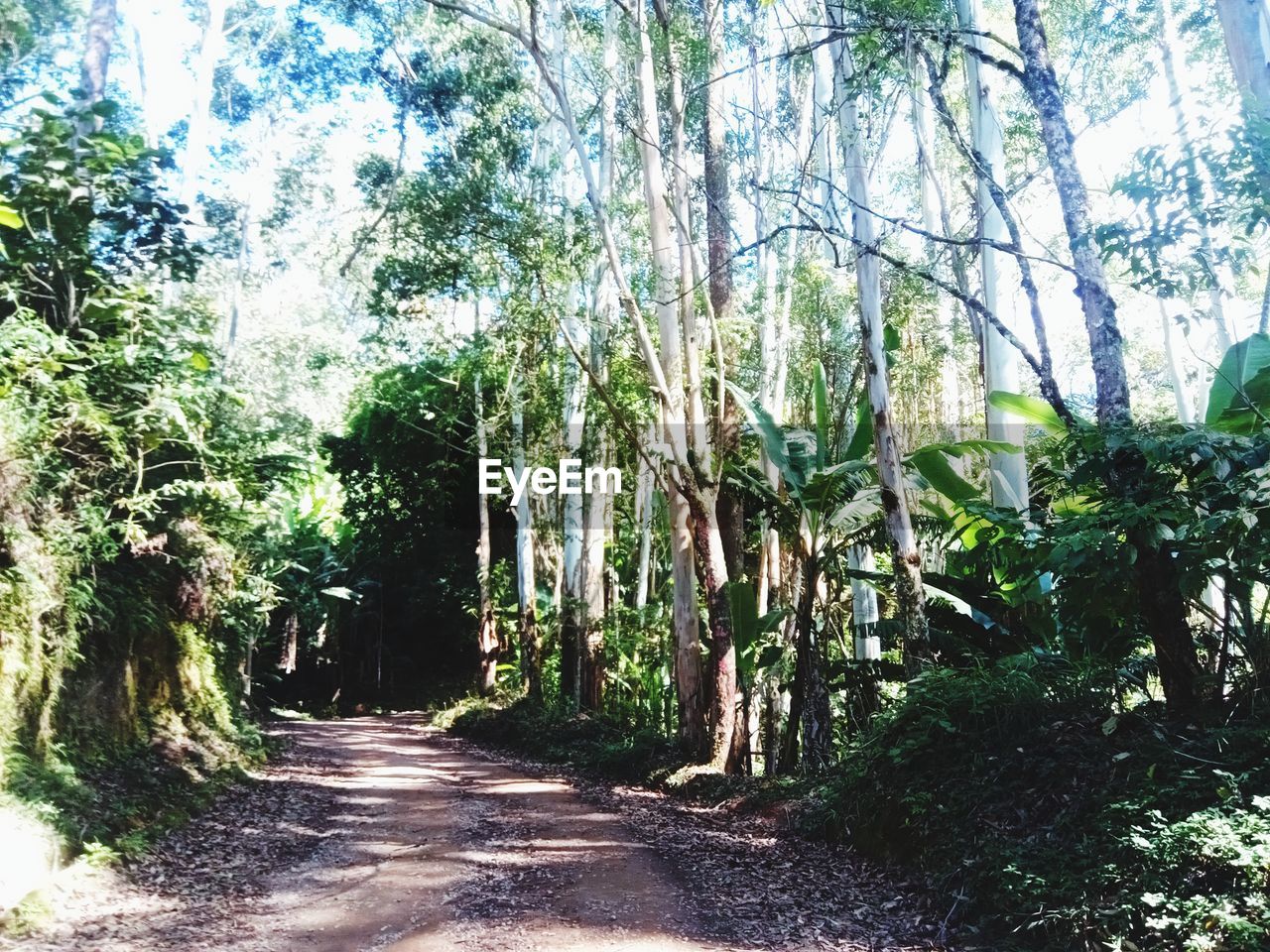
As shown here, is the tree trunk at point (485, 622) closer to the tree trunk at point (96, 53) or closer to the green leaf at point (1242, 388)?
the tree trunk at point (96, 53)

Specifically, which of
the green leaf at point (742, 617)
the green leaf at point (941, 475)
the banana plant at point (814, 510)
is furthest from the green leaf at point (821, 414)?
the green leaf at point (742, 617)

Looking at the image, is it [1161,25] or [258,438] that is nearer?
[258,438]

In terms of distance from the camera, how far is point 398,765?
13.7 metres

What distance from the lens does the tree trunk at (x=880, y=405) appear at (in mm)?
8016

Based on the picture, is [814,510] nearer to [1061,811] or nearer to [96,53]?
[1061,811]

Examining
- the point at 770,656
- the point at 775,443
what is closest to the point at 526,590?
the point at 770,656

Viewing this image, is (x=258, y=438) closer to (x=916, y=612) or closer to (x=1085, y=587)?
(x=916, y=612)

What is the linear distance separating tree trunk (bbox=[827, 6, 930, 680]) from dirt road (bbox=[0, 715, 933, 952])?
6.71 ft

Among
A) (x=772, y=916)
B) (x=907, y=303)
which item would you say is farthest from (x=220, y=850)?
(x=907, y=303)

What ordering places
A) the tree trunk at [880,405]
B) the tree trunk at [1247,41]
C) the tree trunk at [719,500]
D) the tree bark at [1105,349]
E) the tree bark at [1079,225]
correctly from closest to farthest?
the tree bark at [1105,349], the tree bark at [1079,225], the tree trunk at [880,405], the tree trunk at [1247,41], the tree trunk at [719,500]

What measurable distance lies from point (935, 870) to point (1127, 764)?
4.37 ft

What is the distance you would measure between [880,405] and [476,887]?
16.4 ft

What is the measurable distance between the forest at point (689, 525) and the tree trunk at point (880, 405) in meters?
0.04

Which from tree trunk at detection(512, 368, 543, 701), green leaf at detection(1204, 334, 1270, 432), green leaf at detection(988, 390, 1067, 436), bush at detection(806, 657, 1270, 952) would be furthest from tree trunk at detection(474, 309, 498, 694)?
green leaf at detection(1204, 334, 1270, 432)
